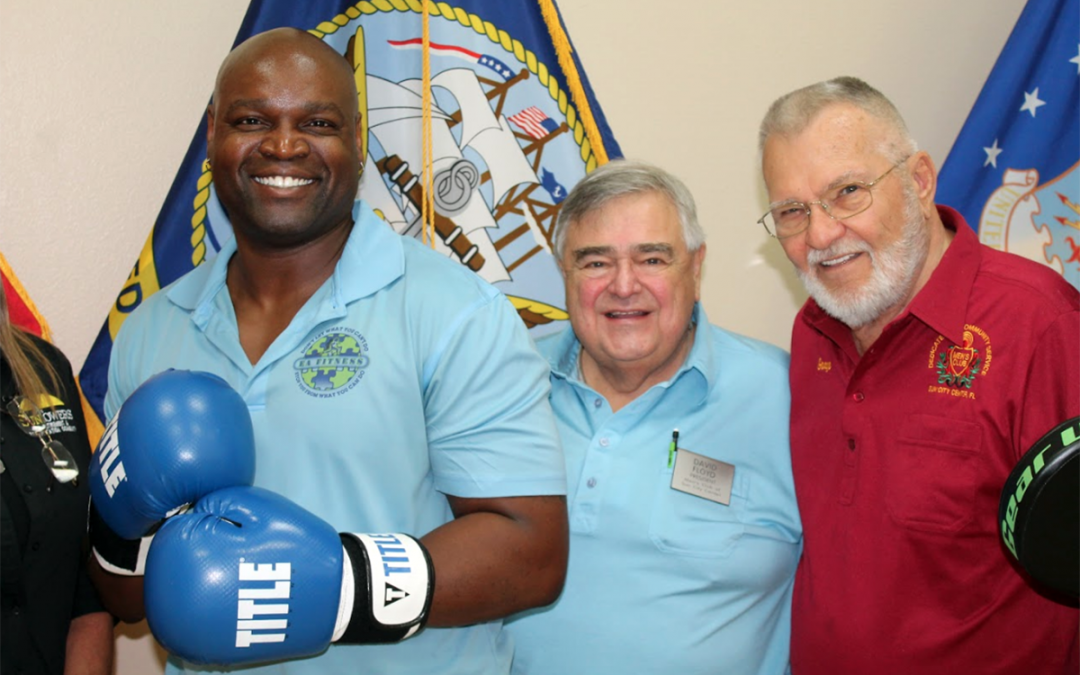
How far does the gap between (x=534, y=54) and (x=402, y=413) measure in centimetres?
125

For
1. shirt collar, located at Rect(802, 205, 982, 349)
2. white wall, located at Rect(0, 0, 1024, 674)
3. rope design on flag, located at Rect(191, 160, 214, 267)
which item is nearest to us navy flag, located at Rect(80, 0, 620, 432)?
rope design on flag, located at Rect(191, 160, 214, 267)

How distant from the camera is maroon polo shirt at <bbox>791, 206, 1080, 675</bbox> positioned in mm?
1595

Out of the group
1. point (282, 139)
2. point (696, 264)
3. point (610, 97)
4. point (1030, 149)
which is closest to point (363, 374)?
point (282, 139)

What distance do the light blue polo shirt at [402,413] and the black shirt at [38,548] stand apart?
381 millimetres

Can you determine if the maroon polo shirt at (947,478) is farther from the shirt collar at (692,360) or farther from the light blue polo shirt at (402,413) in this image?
the light blue polo shirt at (402,413)

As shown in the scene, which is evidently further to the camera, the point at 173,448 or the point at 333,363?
the point at 333,363

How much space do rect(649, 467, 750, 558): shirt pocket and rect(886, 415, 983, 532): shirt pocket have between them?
28 cm

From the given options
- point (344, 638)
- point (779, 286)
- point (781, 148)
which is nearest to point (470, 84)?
point (781, 148)

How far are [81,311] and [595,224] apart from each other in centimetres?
130

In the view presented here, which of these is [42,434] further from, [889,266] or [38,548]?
[889,266]

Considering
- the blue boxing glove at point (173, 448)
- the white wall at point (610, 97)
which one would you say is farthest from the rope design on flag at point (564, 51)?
the blue boxing glove at point (173, 448)

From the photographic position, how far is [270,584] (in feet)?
4.19

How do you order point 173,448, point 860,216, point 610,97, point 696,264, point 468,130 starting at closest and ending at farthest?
point 173,448, point 860,216, point 696,264, point 468,130, point 610,97

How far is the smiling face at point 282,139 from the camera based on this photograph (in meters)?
1.58
